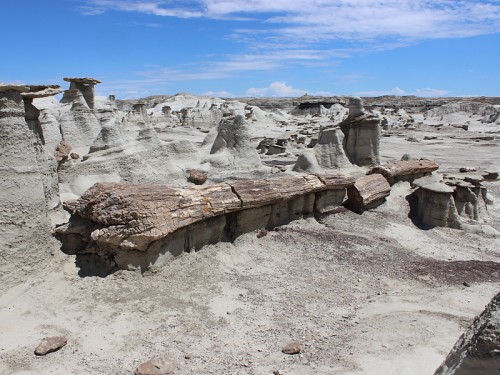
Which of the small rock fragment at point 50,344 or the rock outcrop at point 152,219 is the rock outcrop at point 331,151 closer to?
the rock outcrop at point 152,219

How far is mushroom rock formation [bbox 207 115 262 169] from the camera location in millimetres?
14852

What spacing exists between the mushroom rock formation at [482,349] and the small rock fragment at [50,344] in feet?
14.0

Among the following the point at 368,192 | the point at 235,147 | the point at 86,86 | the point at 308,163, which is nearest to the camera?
the point at 368,192

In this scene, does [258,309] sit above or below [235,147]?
below

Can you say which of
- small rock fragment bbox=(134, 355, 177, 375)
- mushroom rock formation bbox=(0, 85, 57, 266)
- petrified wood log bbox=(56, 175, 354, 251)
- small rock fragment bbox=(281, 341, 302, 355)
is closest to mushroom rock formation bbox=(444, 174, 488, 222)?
petrified wood log bbox=(56, 175, 354, 251)

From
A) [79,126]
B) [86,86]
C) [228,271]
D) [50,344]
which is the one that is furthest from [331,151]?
[50,344]

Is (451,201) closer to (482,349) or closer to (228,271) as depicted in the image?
(228,271)

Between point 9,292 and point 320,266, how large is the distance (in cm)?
491

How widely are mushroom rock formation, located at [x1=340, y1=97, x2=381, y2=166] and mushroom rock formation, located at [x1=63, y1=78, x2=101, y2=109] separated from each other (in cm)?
1059

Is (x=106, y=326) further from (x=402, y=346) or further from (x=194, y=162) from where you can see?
(x=194, y=162)

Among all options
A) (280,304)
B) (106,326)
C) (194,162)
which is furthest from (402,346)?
(194,162)

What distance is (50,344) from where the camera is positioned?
5266 mm

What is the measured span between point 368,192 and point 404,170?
245 cm

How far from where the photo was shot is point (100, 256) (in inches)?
274
